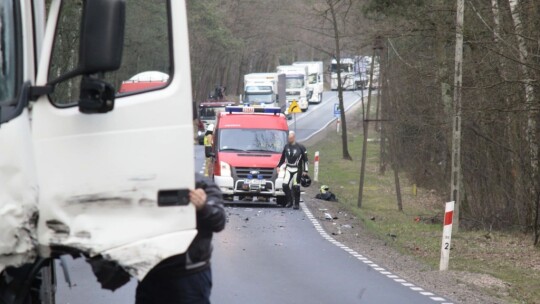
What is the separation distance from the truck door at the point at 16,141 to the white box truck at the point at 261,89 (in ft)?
227

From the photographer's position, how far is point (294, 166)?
102ft

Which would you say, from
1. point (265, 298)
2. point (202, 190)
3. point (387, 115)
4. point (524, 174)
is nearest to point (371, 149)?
point (387, 115)

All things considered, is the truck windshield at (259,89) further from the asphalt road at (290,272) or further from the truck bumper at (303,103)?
the asphalt road at (290,272)

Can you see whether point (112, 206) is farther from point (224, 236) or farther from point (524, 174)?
point (524, 174)

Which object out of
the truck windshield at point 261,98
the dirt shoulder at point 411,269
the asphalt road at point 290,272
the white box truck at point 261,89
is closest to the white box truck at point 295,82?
the white box truck at point 261,89

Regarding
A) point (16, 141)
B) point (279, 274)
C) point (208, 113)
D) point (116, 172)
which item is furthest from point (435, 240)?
point (208, 113)

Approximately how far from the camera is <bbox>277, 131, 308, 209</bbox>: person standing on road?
30.8m

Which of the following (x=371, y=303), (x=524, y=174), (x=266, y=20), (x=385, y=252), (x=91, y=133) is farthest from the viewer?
(x=266, y=20)

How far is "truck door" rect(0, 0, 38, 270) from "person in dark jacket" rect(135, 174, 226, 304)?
911 mm

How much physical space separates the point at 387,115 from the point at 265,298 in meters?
29.3

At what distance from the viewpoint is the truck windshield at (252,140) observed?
3331cm

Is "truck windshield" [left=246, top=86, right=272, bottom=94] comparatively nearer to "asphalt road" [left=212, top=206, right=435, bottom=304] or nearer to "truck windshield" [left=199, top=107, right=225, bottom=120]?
"truck windshield" [left=199, top=107, right=225, bottom=120]

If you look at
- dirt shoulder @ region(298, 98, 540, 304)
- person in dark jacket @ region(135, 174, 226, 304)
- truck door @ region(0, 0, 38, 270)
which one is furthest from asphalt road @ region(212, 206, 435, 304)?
truck door @ region(0, 0, 38, 270)

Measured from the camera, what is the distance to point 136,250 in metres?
5.79
